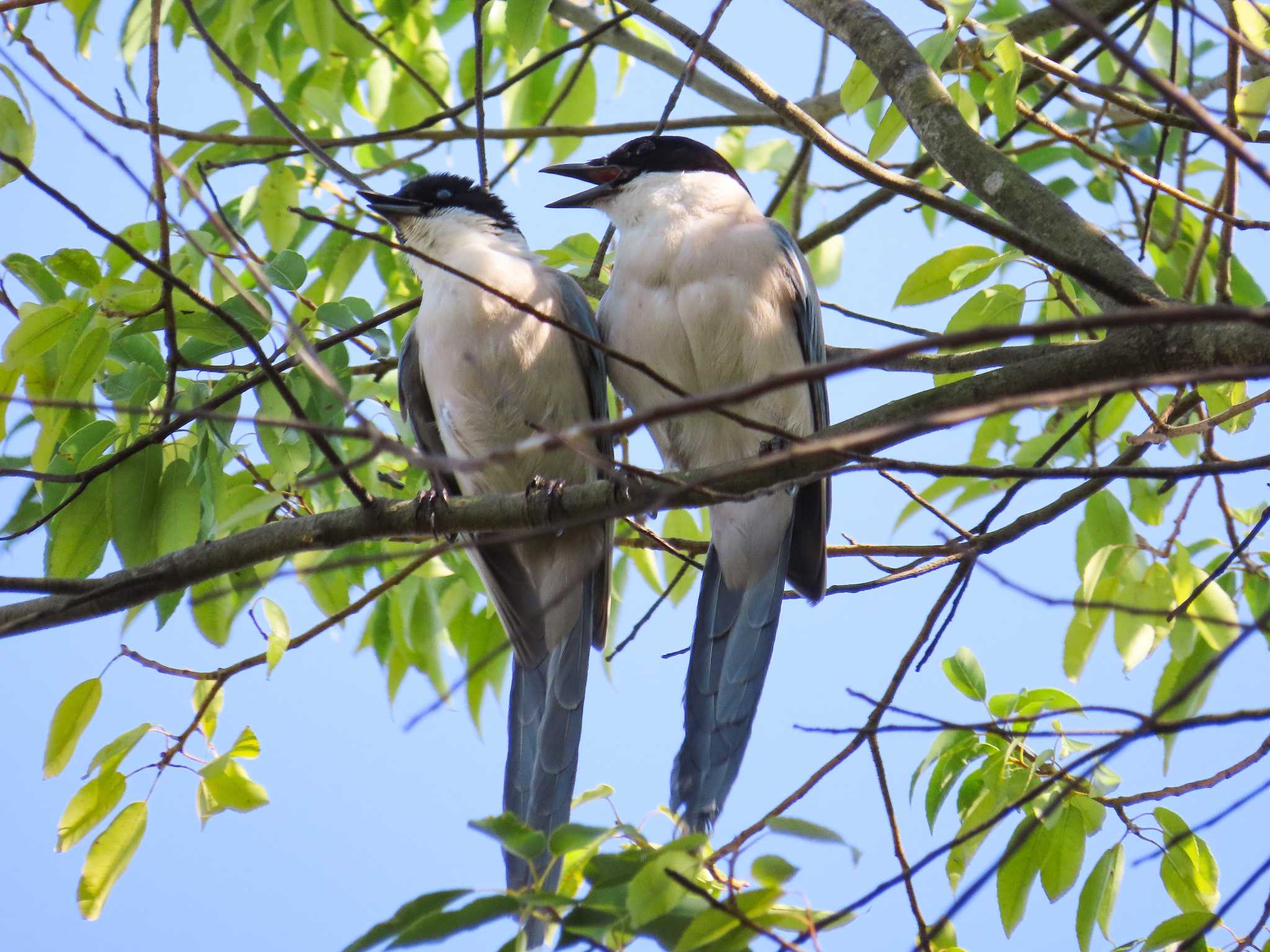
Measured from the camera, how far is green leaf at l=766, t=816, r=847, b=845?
2.07m

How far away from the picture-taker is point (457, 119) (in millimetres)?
5184

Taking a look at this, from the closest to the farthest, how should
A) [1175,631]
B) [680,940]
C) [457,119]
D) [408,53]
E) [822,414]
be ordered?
[680,940]
[1175,631]
[822,414]
[457,119]
[408,53]

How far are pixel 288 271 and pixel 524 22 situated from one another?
1058mm

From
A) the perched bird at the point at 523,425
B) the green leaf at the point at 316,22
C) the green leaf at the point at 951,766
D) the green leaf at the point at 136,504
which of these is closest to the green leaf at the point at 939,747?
the green leaf at the point at 951,766

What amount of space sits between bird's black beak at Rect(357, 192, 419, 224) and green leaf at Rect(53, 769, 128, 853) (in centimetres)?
236

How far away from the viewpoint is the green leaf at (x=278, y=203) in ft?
14.0

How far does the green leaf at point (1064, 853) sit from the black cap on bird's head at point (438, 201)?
9.32 feet

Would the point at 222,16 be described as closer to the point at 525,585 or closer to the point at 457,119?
the point at 457,119

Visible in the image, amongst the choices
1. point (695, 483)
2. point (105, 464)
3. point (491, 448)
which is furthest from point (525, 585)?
point (695, 483)

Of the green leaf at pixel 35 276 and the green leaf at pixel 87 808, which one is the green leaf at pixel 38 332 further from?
the green leaf at pixel 87 808

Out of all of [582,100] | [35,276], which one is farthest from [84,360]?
[582,100]

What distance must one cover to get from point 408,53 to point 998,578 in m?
4.79

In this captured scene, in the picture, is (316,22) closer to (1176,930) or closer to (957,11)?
(957,11)

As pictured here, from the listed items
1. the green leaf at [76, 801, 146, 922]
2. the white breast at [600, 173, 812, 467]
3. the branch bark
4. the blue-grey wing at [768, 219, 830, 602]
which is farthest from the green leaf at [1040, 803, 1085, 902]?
the green leaf at [76, 801, 146, 922]
